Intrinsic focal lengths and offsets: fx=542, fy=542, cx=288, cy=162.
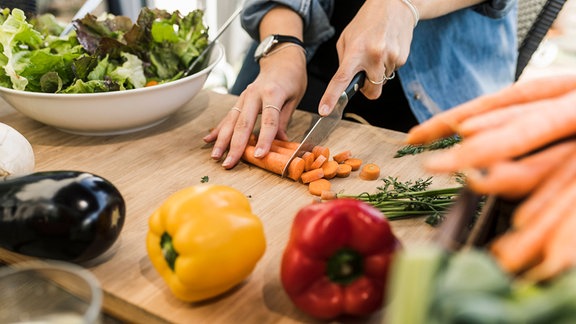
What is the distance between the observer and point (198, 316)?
0.86 meters

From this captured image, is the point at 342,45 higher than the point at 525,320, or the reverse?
the point at 525,320

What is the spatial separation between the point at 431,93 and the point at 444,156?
1232 mm

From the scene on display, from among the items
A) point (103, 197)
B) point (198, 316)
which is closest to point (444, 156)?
point (198, 316)

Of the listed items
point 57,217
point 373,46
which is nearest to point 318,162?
point 373,46

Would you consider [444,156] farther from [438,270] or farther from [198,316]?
[198,316]

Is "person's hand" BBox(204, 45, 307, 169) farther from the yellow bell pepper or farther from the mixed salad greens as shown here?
the yellow bell pepper

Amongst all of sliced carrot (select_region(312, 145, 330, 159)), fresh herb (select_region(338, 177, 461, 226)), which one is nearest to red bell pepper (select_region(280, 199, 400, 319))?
fresh herb (select_region(338, 177, 461, 226))

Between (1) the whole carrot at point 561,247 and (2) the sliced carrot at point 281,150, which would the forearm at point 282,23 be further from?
(1) the whole carrot at point 561,247

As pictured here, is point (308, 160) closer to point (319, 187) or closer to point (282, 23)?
point (319, 187)

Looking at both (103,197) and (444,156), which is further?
(103,197)

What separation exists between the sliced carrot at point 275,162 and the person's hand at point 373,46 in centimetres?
15

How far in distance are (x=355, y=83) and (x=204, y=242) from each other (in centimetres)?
71

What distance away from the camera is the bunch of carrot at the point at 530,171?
1.82 feet

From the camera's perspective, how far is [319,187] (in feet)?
3.99
